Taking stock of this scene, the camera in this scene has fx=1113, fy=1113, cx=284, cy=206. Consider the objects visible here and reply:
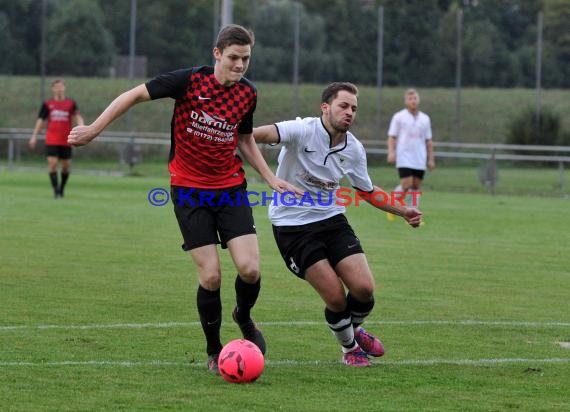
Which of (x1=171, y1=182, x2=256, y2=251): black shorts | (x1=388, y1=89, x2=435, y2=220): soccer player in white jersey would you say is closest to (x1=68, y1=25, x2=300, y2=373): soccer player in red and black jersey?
(x1=171, y1=182, x2=256, y2=251): black shorts

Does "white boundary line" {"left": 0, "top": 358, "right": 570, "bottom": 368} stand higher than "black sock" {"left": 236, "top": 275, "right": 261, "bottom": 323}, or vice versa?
"black sock" {"left": 236, "top": 275, "right": 261, "bottom": 323}

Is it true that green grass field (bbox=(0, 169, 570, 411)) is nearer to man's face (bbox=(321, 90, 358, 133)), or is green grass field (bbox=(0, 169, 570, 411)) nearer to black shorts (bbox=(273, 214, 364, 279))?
A: black shorts (bbox=(273, 214, 364, 279))

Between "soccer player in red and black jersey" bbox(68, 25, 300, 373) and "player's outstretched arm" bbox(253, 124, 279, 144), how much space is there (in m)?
0.19

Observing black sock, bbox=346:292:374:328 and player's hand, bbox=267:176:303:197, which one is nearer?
player's hand, bbox=267:176:303:197

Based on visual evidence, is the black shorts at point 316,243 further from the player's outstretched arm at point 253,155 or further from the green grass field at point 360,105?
the green grass field at point 360,105

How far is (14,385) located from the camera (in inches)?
235

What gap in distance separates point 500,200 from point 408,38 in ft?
30.1

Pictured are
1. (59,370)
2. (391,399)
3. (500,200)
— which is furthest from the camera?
(500,200)

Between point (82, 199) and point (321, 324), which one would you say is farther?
point (82, 199)

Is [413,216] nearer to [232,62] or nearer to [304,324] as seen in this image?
[304,324]

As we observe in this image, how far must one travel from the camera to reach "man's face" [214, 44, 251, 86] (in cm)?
661

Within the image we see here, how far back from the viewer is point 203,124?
6719 millimetres

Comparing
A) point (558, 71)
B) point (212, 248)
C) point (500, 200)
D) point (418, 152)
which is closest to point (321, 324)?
point (212, 248)

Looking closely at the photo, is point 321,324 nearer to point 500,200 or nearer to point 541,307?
point 541,307
